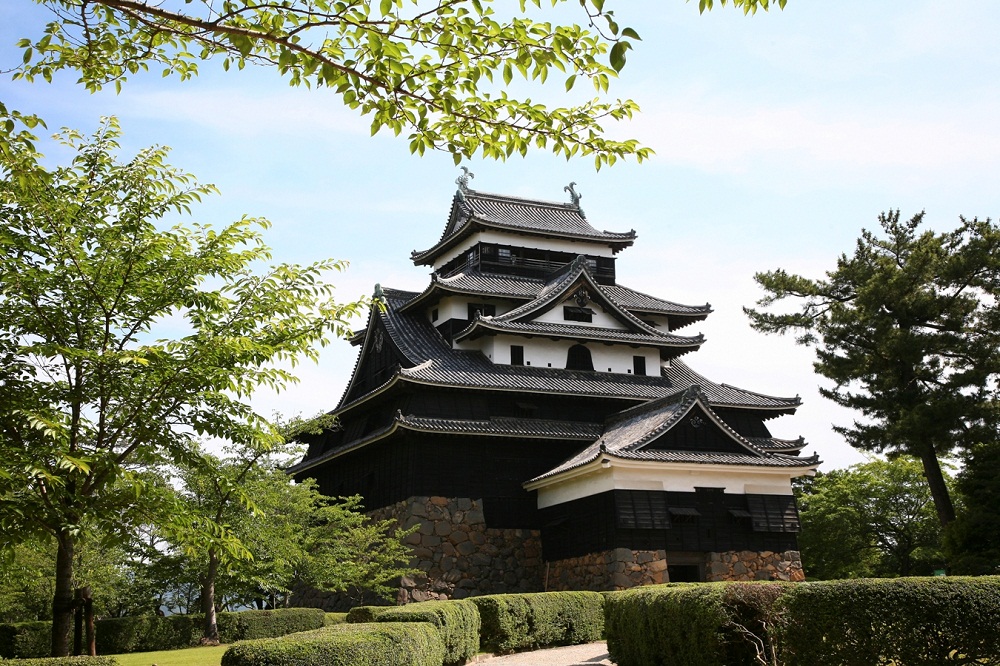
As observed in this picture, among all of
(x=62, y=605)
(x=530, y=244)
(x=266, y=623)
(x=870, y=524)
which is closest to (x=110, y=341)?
(x=62, y=605)

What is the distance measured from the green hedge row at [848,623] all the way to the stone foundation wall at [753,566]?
15.7m

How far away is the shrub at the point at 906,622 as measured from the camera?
32.4 ft

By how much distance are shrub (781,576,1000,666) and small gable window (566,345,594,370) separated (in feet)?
80.3

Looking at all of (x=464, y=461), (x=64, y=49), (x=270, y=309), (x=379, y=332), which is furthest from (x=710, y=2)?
(x=379, y=332)

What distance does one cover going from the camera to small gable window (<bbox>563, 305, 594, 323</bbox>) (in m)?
35.2

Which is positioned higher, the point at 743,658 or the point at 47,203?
the point at 47,203

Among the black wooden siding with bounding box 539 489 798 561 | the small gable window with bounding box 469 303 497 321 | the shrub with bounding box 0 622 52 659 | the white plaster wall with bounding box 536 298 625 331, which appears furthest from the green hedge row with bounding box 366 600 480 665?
the small gable window with bounding box 469 303 497 321

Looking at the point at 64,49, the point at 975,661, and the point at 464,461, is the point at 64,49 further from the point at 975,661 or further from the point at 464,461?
the point at 464,461

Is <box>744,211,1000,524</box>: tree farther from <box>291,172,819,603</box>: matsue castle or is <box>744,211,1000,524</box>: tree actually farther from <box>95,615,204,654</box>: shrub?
<box>95,615,204,654</box>: shrub

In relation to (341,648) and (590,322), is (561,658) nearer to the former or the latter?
(341,648)

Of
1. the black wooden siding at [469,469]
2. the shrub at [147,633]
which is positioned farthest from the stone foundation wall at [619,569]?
the shrub at [147,633]

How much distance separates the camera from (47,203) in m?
11.0

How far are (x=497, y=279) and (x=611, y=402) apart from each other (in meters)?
7.49

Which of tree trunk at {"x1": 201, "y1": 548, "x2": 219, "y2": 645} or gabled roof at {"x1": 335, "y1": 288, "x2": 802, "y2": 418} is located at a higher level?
gabled roof at {"x1": 335, "y1": 288, "x2": 802, "y2": 418}
